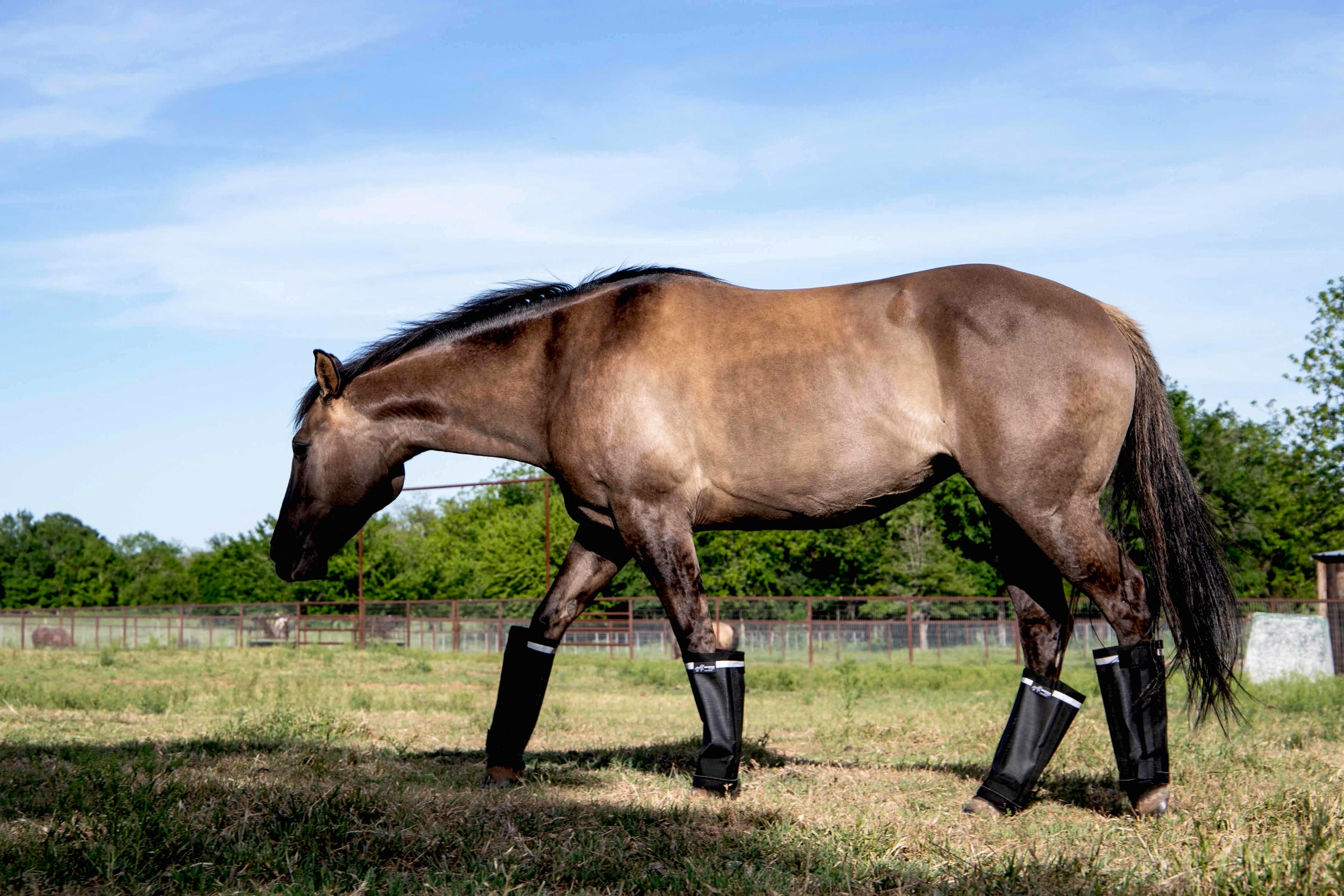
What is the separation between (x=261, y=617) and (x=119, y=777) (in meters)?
38.1

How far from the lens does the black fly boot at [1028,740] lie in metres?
4.90

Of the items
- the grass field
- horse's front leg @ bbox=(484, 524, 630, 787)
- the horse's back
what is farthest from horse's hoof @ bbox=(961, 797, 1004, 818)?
horse's front leg @ bbox=(484, 524, 630, 787)

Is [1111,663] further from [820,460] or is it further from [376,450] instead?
[376,450]

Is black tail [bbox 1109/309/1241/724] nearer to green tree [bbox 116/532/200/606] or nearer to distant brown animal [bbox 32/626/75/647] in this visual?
distant brown animal [bbox 32/626/75/647]

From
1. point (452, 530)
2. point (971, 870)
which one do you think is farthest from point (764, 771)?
point (452, 530)

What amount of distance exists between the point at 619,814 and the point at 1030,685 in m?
2.02

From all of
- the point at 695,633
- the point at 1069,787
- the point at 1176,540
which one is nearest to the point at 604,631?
the point at 1069,787

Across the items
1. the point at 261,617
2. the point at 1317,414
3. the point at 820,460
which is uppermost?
the point at 1317,414

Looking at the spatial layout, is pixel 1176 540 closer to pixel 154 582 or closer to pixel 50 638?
pixel 50 638

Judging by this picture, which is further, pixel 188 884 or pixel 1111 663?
pixel 1111 663

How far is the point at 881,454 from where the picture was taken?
16.5 feet

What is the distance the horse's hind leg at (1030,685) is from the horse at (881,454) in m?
0.01

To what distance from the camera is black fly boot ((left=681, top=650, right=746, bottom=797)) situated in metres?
5.05

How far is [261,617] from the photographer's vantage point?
40.3m
